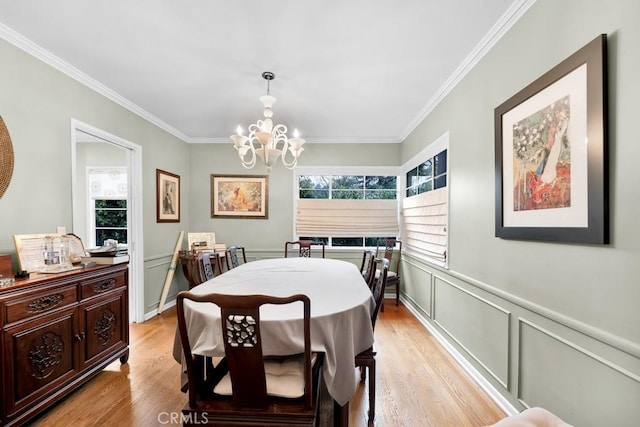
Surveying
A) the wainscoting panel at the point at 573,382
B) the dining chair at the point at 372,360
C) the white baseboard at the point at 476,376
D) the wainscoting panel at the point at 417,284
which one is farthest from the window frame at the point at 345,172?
the wainscoting panel at the point at 573,382

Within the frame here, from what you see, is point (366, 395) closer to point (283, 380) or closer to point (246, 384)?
point (283, 380)

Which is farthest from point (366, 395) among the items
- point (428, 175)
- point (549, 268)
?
point (428, 175)

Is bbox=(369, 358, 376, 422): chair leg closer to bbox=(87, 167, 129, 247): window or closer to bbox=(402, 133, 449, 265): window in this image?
bbox=(402, 133, 449, 265): window

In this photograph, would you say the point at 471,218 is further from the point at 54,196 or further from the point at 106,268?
the point at 54,196

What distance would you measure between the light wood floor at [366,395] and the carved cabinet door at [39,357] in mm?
240

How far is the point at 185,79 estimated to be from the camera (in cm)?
282

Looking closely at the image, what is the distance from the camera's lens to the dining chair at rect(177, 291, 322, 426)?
1.22m

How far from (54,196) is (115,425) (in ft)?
5.92

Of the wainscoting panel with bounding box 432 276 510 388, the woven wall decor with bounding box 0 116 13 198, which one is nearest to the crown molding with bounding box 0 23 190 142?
the woven wall decor with bounding box 0 116 13 198

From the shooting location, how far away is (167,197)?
4270 mm

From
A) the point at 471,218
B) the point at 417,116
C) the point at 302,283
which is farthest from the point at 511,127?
the point at 417,116

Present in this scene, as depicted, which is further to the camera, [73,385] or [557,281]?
[73,385]

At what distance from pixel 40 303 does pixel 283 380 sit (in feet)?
5.37

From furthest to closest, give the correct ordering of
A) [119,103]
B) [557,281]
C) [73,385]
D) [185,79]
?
1. [119,103]
2. [185,79]
3. [73,385]
4. [557,281]
